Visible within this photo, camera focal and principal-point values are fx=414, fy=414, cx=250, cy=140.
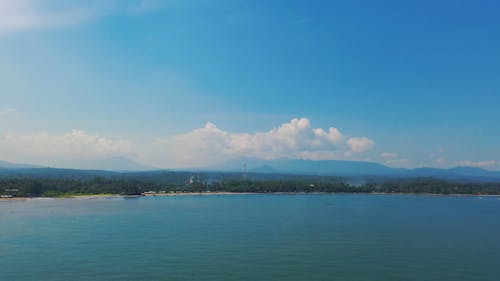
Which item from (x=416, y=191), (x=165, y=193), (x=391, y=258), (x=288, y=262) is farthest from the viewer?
(x=416, y=191)

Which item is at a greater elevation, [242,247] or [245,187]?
[245,187]

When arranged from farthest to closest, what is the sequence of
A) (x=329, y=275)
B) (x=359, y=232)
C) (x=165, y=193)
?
(x=165, y=193) < (x=359, y=232) < (x=329, y=275)

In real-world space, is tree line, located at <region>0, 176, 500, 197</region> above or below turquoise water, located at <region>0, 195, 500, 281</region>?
above

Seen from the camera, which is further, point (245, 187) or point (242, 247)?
point (245, 187)

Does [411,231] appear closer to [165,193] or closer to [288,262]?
[288,262]

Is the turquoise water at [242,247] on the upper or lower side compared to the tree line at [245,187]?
lower

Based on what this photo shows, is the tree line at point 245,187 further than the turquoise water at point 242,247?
Yes

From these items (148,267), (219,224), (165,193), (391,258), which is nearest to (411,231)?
(391,258)

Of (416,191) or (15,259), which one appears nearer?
(15,259)
